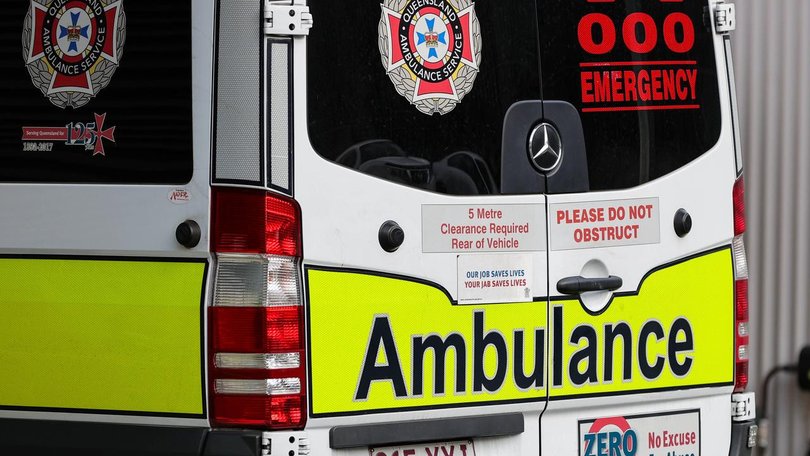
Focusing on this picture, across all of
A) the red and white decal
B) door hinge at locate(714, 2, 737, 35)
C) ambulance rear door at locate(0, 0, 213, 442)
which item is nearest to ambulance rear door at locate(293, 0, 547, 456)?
ambulance rear door at locate(0, 0, 213, 442)

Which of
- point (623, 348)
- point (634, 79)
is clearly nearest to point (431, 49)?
point (634, 79)

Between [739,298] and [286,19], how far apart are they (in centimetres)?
195

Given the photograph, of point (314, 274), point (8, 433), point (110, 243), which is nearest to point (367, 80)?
point (314, 274)

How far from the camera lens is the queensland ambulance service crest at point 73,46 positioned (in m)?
4.30

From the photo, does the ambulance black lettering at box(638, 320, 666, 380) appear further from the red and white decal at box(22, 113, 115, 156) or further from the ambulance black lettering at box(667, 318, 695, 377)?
the red and white decal at box(22, 113, 115, 156)

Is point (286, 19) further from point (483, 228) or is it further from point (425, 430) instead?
point (425, 430)

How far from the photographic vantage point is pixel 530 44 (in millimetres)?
4586

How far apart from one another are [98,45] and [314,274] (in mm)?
954

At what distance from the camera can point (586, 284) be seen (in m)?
4.61

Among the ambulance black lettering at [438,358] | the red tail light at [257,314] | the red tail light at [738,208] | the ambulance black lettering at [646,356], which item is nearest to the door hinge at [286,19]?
the red tail light at [257,314]

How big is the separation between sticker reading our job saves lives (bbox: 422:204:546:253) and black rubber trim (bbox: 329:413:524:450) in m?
0.51

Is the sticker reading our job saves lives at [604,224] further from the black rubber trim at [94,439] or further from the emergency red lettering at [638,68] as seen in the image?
the black rubber trim at [94,439]

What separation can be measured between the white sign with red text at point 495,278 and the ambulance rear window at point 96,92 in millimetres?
894

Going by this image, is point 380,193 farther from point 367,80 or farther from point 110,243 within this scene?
point 110,243
